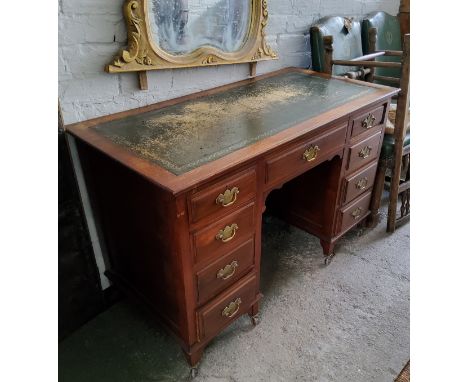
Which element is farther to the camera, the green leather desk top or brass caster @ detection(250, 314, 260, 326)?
brass caster @ detection(250, 314, 260, 326)

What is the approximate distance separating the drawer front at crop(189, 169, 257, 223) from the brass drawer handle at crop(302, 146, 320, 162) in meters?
0.31

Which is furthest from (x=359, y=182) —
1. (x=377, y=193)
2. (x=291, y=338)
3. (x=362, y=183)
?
(x=291, y=338)

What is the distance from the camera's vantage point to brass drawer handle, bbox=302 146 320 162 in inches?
59.2

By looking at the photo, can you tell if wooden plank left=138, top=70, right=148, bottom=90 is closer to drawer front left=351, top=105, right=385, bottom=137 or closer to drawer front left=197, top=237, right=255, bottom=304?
drawer front left=197, top=237, right=255, bottom=304

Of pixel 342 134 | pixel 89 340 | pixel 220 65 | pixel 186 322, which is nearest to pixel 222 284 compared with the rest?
pixel 186 322

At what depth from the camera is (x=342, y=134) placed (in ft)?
5.49

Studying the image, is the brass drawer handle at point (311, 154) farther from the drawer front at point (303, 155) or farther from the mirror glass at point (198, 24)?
the mirror glass at point (198, 24)

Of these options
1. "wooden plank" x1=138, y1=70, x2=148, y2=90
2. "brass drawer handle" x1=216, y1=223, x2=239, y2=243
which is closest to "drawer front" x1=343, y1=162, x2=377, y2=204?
"brass drawer handle" x1=216, y1=223, x2=239, y2=243

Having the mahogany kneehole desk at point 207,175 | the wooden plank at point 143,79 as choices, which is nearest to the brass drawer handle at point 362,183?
the mahogany kneehole desk at point 207,175

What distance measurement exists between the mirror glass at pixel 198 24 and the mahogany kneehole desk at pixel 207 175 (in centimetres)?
22

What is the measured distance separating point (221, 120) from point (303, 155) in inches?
13.9

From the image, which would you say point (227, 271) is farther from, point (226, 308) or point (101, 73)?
point (101, 73)

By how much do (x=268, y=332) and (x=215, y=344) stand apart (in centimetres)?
24

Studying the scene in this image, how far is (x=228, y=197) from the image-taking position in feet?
4.04
